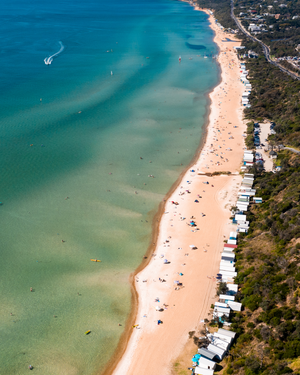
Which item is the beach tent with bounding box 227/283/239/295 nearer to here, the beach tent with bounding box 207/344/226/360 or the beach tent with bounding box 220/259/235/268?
the beach tent with bounding box 220/259/235/268

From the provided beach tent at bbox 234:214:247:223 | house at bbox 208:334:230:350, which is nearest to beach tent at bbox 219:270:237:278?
house at bbox 208:334:230:350

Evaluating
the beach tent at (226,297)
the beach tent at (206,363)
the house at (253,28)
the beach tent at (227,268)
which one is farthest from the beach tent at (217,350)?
the house at (253,28)

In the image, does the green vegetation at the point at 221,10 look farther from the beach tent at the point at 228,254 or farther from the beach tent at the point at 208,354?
the beach tent at the point at 208,354

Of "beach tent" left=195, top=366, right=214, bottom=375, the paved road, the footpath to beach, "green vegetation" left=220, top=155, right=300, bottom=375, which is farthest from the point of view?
the paved road

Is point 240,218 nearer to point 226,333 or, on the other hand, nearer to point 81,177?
point 226,333

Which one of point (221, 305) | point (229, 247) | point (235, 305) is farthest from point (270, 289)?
point (229, 247)

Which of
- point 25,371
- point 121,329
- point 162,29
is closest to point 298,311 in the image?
point 121,329

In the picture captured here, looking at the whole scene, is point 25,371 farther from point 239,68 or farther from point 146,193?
point 239,68
